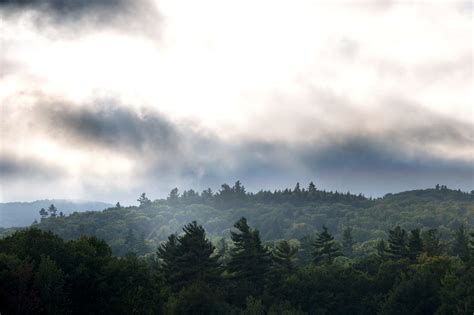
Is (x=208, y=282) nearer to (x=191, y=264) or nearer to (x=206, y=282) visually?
(x=206, y=282)

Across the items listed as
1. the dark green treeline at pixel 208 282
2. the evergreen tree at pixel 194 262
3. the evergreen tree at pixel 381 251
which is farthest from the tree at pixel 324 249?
the evergreen tree at pixel 194 262

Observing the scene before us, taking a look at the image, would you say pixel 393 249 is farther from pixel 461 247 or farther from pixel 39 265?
pixel 39 265

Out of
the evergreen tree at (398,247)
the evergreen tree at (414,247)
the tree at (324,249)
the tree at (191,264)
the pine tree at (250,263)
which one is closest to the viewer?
the tree at (191,264)

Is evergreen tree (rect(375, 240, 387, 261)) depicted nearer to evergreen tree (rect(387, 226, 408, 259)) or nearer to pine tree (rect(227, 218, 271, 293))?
evergreen tree (rect(387, 226, 408, 259))

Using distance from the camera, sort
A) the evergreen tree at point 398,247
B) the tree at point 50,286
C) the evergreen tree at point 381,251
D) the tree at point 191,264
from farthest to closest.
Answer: the evergreen tree at point 381,251 → the evergreen tree at point 398,247 → the tree at point 191,264 → the tree at point 50,286

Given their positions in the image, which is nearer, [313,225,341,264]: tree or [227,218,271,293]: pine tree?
[227,218,271,293]: pine tree

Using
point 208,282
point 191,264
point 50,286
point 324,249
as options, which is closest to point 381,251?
point 324,249

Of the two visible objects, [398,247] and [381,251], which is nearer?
[398,247]

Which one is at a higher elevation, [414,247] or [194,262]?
[414,247]

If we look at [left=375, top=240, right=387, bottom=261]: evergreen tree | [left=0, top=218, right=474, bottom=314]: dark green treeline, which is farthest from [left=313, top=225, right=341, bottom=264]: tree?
[left=375, top=240, right=387, bottom=261]: evergreen tree

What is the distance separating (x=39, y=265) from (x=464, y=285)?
6200cm

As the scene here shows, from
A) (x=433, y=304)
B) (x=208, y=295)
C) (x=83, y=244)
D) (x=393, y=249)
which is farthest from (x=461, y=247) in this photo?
(x=83, y=244)

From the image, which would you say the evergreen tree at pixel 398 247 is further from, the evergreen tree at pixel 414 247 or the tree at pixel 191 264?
the tree at pixel 191 264

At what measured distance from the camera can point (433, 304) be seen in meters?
87.3
